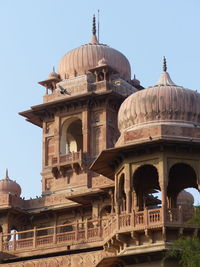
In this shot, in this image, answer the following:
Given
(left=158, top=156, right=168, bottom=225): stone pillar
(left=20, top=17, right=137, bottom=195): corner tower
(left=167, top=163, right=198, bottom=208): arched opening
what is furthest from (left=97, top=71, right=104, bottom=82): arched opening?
(left=158, top=156, right=168, bottom=225): stone pillar

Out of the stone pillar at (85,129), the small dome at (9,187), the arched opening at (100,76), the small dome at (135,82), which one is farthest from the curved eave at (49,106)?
the small dome at (9,187)

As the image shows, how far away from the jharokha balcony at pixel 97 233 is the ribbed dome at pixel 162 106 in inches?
142

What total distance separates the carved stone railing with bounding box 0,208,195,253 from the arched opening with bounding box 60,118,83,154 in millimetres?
5951

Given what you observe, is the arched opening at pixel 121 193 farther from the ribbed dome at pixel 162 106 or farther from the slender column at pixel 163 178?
the slender column at pixel 163 178

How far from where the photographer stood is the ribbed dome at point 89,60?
50750 mm

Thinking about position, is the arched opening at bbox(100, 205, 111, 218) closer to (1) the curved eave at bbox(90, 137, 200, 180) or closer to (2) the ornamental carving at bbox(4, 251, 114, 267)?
(2) the ornamental carving at bbox(4, 251, 114, 267)

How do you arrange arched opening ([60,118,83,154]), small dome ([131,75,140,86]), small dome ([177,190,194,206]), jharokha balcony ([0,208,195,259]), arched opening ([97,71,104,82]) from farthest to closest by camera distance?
1. small dome ([131,75,140,86])
2. arched opening ([60,118,83,154])
3. arched opening ([97,71,104,82])
4. small dome ([177,190,194,206])
5. jharokha balcony ([0,208,195,259])

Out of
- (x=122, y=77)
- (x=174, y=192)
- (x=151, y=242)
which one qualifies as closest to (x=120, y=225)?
(x=151, y=242)

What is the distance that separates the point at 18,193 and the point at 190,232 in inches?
614

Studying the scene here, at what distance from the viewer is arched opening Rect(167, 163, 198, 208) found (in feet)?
123

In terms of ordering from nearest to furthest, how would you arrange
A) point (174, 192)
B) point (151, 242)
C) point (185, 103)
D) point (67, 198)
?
point (151, 242) → point (185, 103) → point (174, 192) → point (67, 198)

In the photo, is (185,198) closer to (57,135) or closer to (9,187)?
(57,135)

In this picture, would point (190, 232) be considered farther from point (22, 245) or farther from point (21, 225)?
point (21, 225)

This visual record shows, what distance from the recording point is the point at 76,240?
131 ft
